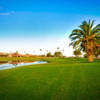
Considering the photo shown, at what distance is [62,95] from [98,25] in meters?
23.7

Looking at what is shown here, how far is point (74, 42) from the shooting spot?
2417 centimetres

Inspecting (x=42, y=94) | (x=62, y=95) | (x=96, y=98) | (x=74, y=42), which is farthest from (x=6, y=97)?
(x=74, y=42)

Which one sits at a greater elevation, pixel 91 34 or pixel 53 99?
pixel 91 34

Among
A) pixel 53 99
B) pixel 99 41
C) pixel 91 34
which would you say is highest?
pixel 91 34

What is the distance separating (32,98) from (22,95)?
565mm

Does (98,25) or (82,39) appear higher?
(98,25)

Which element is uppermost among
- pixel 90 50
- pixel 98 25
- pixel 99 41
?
pixel 98 25

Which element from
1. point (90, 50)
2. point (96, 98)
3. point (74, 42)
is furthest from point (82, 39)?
point (96, 98)

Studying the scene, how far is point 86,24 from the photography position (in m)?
24.0

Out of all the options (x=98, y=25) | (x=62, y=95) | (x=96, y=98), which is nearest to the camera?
(x=96, y=98)

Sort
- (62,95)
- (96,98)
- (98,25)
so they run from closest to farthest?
(96,98), (62,95), (98,25)

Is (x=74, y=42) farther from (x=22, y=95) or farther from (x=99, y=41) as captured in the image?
(x=22, y=95)

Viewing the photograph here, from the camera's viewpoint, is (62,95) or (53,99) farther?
(62,95)

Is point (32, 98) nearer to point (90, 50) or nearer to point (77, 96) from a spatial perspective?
point (77, 96)
